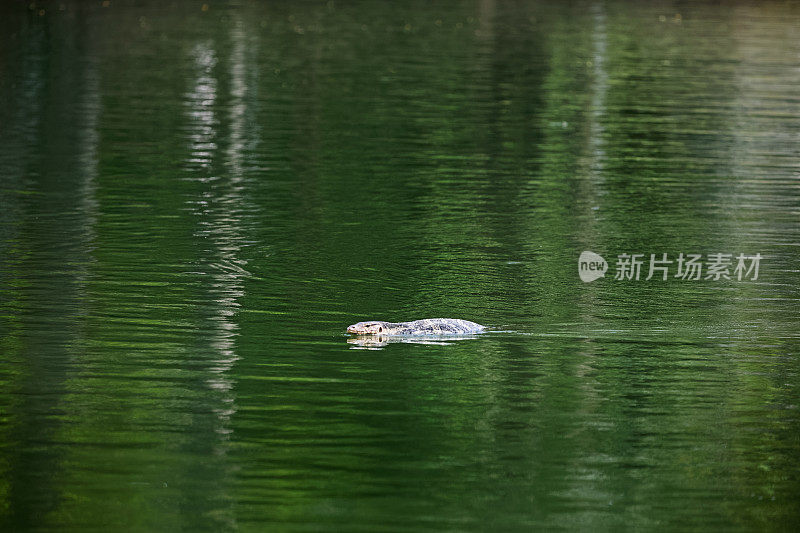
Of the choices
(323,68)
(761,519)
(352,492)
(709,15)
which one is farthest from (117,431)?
(709,15)

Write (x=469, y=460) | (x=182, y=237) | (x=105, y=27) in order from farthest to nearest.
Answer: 1. (x=105, y=27)
2. (x=182, y=237)
3. (x=469, y=460)

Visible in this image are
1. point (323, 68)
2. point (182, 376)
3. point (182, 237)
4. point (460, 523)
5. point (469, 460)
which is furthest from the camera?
point (323, 68)

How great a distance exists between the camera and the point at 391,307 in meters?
19.0

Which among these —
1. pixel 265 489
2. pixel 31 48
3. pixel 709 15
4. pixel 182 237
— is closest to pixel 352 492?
pixel 265 489

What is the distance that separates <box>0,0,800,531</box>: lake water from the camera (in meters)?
12.7

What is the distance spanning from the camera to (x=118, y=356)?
54.4 feet

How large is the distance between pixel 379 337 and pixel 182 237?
292 inches

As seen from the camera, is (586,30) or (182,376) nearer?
(182,376)

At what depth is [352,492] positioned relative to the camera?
12422 millimetres

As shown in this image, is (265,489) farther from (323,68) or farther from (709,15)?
(709,15)

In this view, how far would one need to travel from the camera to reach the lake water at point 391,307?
1268 centimetres

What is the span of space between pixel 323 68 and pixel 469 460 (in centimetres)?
3870

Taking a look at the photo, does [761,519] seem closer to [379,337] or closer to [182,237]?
[379,337]

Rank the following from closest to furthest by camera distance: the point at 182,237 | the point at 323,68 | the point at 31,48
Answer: the point at 182,237, the point at 323,68, the point at 31,48
